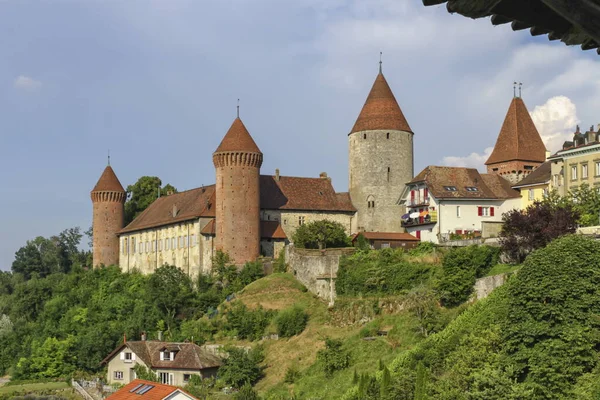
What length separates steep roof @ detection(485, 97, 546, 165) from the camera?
68.4m

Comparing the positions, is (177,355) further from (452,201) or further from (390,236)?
(452,201)

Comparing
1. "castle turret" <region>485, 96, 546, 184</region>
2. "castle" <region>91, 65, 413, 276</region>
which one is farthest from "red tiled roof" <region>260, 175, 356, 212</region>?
"castle turret" <region>485, 96, 546, 184</region>

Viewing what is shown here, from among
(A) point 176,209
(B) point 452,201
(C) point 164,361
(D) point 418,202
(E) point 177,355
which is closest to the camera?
(E) point 177,355

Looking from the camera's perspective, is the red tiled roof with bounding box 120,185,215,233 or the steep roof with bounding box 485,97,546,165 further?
the steep roof with bounding box 485,97,546,165

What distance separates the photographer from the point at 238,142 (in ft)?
211

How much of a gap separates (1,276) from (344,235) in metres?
60.8

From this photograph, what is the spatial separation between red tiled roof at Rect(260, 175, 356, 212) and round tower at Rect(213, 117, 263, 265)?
11.4 ft

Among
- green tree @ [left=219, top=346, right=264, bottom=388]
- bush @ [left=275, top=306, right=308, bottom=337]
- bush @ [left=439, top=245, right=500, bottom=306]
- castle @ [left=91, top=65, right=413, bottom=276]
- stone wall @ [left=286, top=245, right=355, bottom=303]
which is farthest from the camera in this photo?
castle @ [left=91, top=65, right=413, bottom=276]

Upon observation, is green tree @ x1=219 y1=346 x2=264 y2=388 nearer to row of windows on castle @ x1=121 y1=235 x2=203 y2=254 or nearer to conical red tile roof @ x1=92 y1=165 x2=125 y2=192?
row of windows on castle @ x1=121 y1=235 x2=203 y2=254

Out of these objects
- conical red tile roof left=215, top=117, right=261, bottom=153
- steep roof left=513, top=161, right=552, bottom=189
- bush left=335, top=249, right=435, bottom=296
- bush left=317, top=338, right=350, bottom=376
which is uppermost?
conical red tile roof left=215, top=117, right=261, bottom=153

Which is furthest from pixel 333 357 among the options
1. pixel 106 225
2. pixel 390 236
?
pixel 106 225

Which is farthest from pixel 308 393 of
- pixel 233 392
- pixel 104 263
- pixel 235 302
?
pixel 104 263

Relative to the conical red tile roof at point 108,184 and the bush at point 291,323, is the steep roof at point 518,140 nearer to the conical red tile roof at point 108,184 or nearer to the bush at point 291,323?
the bush at point 291,323

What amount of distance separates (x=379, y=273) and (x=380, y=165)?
17.8 meters
